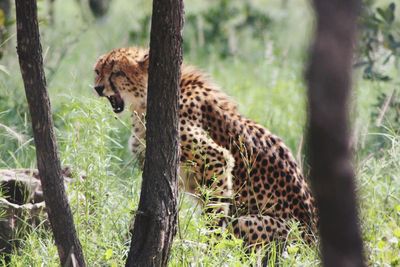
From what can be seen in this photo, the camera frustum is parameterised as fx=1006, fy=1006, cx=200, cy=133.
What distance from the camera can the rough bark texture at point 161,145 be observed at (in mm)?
3314

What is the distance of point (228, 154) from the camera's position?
4742 mm

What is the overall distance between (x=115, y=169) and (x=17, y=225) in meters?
0.90

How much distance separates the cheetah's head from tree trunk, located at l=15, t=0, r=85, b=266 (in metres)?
1.78

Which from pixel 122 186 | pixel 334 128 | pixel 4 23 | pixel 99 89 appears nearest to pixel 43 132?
pixel 122 186

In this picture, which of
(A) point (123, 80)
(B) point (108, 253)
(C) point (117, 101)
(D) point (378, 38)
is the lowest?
(B) point (108, 253)

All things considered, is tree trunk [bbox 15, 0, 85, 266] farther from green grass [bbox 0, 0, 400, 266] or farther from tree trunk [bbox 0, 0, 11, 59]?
tree trunk [bbox 0, 0, 11, 59]

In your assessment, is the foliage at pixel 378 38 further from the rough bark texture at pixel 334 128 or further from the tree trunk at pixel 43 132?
the rough bark texture at pixel 334 128

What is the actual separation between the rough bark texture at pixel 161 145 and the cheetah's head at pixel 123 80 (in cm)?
176

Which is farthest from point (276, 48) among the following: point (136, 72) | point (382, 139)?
point (136, 72)

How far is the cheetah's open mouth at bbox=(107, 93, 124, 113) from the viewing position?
5.22 m

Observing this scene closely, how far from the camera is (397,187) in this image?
15.5 ft

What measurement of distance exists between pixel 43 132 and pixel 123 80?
6.06 ft

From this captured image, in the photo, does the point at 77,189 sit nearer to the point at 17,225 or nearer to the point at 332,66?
the point at 17,225

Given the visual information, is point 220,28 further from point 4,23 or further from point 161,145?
point 161,145
